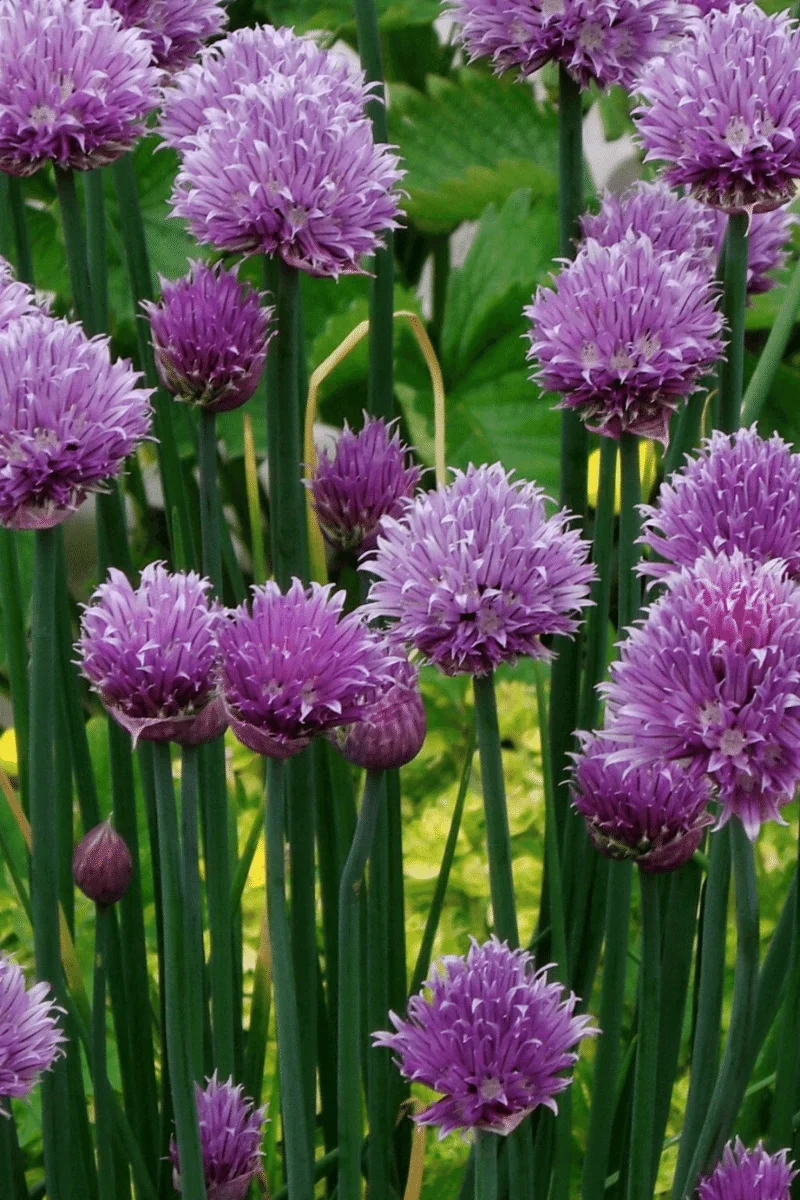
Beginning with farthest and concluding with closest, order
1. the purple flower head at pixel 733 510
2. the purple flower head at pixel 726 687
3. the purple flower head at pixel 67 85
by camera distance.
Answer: the purple flower head at pixel 67 85 < the purple flower head at pixel 733 510 < the purple flower head at pixel 726 687

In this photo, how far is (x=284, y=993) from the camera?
0.59m

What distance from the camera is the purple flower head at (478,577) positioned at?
543mm

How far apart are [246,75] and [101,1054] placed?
405mm

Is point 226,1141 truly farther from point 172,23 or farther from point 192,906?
point 172,23

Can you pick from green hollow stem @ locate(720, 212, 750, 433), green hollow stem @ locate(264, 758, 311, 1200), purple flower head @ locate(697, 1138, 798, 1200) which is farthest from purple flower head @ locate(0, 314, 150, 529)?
purple flower head @ locate(697, 1138, 798, 1200)

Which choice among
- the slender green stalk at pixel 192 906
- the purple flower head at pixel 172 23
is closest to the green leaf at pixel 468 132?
the purple flower head at pixel 172 23

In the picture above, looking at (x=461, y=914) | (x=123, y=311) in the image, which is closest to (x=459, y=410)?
(x=123, y=311)

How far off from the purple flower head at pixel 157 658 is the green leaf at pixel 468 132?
138cm

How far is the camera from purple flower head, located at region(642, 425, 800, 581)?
0.57 meters

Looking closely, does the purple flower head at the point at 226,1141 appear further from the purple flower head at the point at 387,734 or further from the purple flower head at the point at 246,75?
the purple flower head at the point at 246,75

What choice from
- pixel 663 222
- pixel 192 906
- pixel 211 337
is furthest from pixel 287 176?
pixel 192 906

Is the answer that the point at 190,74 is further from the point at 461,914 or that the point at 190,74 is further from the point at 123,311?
the point at 123,311

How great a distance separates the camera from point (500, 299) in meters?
1.73

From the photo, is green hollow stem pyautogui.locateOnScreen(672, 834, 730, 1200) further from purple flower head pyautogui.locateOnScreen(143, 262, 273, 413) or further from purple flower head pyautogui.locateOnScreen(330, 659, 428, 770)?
purple flower head pyautogui.locateOnScreen(143, 262, 273, 413)
